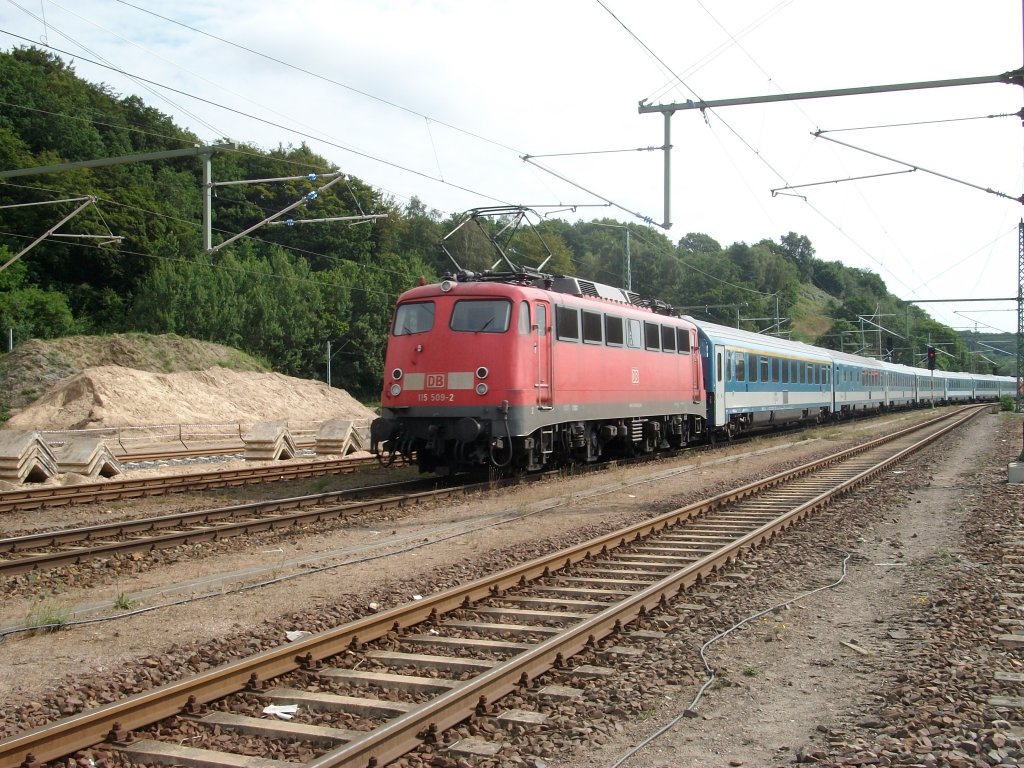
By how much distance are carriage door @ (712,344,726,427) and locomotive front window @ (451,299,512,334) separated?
11.9 metres

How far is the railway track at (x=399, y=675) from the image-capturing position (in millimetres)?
4773

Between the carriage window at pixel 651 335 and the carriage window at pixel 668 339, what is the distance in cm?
32

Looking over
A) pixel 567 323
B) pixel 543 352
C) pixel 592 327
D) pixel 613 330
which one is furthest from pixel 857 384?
pixel 543 352

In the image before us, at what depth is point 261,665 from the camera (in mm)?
5855

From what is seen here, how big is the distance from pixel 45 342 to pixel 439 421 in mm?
30388

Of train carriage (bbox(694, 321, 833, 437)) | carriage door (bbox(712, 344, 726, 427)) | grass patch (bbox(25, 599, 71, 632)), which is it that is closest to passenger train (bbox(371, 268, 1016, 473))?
carriage door (bbox(712, 344, 726, 427))

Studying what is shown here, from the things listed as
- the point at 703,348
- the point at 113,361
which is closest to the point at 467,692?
the point at 703,348

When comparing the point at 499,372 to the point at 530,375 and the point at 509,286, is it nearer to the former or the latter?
the point at 530,375

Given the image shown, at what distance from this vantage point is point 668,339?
2262 cm

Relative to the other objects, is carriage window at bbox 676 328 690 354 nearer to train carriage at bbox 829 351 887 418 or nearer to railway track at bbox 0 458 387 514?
railway track at bbox 0 458 387 514

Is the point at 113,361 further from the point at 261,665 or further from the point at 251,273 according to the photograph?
the point at 261,665

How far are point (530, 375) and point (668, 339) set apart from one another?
24.8ft

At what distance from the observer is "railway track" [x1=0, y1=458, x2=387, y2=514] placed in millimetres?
14852

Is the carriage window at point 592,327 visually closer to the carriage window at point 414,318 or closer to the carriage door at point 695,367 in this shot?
the carriage window at point 414,318
